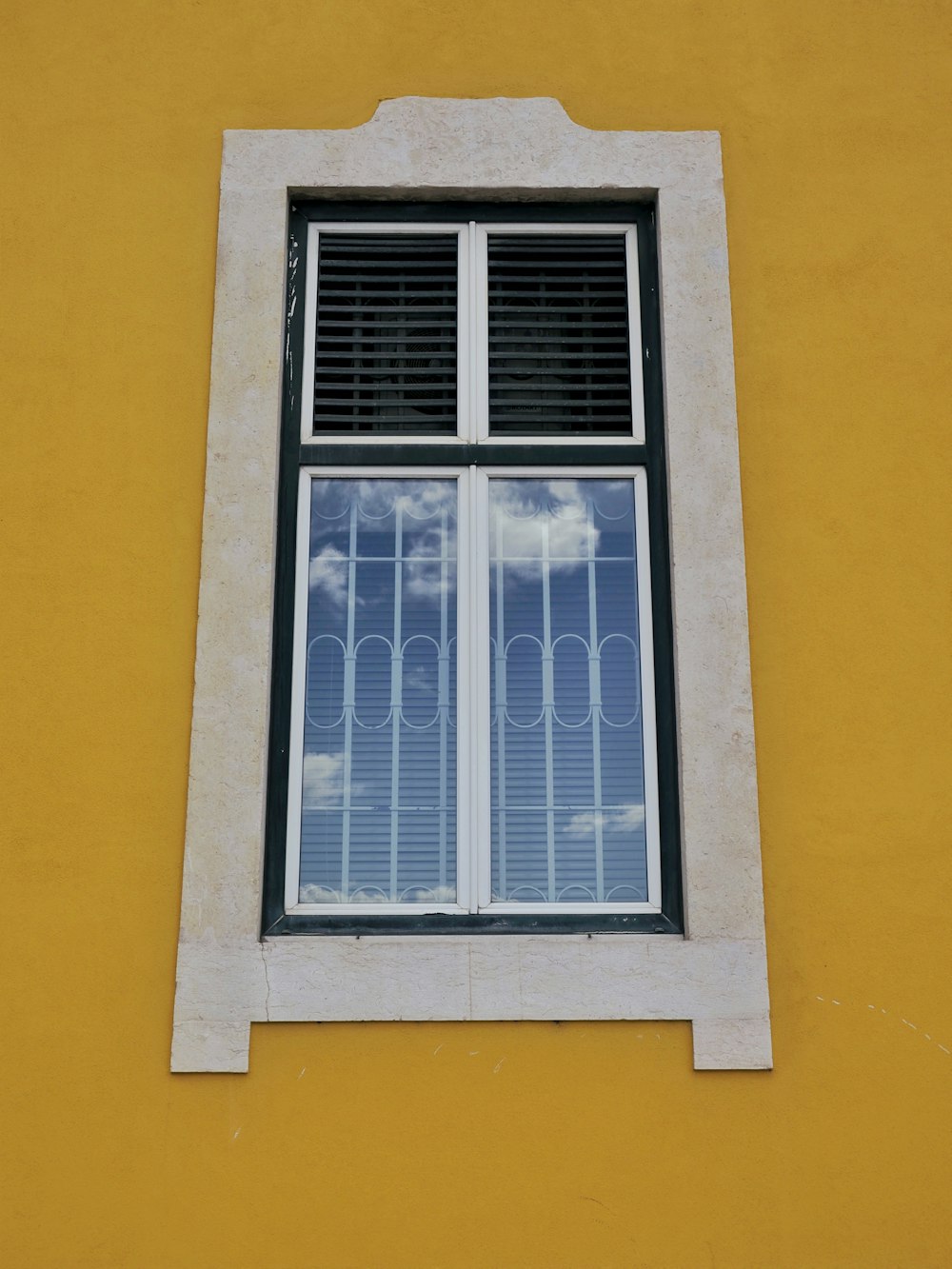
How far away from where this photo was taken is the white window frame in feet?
10.3

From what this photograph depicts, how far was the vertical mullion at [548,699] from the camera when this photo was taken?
133 inches

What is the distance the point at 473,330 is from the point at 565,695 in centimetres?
110

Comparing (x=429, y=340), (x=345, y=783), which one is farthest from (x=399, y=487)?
(x=345, y=783)

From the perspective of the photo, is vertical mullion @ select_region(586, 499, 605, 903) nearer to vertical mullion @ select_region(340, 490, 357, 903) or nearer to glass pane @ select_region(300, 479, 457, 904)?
glass pane @ select_region(300, 479, 457, 904)

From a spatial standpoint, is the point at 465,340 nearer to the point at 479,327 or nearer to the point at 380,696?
the point at 479,327

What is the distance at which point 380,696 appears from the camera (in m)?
3.49

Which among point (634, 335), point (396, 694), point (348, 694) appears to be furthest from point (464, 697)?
point (634, 335)

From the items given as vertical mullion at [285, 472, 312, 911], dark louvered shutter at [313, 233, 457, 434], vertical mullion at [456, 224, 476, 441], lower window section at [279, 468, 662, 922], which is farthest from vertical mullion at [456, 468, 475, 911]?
vertical mullion at [285, 472, 312, 911]

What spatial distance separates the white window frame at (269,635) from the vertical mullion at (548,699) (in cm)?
26

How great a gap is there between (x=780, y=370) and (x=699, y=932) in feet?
5.15

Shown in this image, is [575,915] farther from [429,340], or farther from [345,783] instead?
[429,340]

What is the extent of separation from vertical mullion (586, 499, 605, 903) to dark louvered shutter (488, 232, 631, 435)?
A: 300mm

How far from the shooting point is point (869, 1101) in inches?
123

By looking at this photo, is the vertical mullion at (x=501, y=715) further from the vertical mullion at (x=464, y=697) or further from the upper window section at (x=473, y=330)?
the upper window section at (x=473, y=330)
